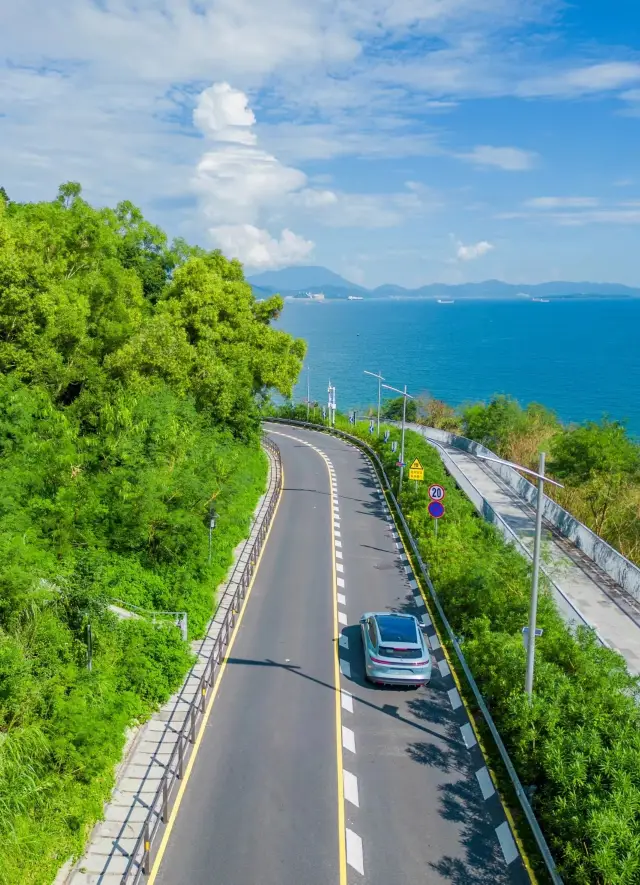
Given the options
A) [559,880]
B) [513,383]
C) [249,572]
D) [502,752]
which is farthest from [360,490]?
[513,383]

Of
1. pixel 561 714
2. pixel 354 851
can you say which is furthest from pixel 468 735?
pixel 354 851

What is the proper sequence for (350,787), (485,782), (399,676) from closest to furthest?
1. (350,787)
2. (485,782)
3. (399,676)

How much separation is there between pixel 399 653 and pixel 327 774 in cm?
399

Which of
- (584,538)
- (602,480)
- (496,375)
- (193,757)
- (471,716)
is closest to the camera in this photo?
(193,757)

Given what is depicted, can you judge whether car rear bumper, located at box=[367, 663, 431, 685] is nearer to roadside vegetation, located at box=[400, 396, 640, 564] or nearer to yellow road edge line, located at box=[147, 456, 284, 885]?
yellow road edge line, located at box=[147, 456, 284, 885]

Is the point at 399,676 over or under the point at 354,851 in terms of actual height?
over

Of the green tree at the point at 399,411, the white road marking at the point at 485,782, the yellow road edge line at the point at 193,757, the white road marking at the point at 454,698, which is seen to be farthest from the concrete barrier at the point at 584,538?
the green tree at the point at 399,411

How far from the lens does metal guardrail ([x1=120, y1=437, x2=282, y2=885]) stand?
11641mm

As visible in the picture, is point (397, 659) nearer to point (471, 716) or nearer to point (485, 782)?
point (471, 716)

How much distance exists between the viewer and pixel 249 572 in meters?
25.5

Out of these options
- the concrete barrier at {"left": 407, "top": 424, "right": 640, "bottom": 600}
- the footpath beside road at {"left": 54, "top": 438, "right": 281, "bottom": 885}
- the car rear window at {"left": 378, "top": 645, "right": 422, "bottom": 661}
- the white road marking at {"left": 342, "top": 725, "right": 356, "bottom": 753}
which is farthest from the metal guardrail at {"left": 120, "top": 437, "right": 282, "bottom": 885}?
the concrete barrier at {"left": 407, "top": 424, "right": 640, "bottom": 600}

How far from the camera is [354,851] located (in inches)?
491

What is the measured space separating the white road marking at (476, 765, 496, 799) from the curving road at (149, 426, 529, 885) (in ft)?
0.15

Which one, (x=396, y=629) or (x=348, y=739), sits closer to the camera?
(x=348, y=739)
